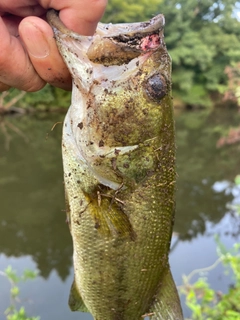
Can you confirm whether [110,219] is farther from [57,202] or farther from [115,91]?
[57,202]

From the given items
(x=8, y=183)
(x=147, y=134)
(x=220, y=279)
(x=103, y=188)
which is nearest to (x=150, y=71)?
(x=147, y=134)

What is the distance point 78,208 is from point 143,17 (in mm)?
29523

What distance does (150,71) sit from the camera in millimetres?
1774

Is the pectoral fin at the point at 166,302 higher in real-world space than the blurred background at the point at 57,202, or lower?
lower

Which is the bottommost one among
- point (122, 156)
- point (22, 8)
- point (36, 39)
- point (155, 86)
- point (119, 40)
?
point (122, 156)

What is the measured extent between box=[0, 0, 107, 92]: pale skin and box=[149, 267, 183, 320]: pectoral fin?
119 cm

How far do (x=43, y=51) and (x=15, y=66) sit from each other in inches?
6.3

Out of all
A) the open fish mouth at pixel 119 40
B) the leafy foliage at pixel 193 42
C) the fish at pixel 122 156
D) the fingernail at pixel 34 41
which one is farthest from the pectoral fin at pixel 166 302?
the leafy foliage at pixel 193 42

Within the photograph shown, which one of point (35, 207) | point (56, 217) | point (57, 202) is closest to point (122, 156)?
point (56, 217)

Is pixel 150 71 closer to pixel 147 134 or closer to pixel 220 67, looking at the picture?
pixel 147 134

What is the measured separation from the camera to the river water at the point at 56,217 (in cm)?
516

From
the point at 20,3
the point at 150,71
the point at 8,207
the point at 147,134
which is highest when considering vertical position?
the point at 8,207

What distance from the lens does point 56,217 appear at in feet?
24.3

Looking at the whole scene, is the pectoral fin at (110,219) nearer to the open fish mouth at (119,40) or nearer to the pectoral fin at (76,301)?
the pectoral fin at (76,301)
